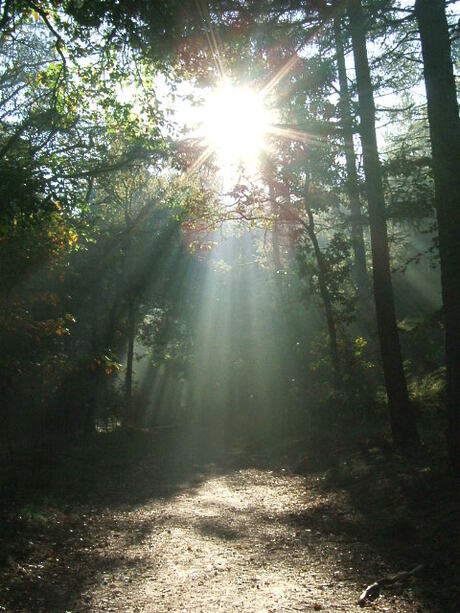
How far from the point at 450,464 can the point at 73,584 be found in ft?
18.7

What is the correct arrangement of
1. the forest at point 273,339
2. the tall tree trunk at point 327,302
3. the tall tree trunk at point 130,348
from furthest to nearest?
the tall tree trunk at point 130,348
the tall tree trunk at point 327,302
the forest at point 273,339

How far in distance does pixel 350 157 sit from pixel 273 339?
35.9 ft

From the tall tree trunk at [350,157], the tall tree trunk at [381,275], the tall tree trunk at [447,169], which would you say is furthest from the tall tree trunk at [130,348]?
the tall tree trunk at [447,169]

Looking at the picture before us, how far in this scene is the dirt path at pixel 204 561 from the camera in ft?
18.9

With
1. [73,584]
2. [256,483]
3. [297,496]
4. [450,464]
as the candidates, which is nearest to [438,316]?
[450,464]

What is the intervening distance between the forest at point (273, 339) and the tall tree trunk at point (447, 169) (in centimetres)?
3

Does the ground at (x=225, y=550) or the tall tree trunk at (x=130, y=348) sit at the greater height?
the tall tree trunk at (x=130, y=348)

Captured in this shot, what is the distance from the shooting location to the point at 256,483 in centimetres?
1312

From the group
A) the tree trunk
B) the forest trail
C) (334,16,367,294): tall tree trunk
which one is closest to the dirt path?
the forest trail

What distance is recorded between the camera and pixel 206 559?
729 centimetres

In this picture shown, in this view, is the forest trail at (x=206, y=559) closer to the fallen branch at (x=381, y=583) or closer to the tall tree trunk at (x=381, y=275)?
the fallen branch at (x=381, y=583)

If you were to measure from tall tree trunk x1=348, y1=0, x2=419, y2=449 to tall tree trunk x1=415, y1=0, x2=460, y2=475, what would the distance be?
124 inches

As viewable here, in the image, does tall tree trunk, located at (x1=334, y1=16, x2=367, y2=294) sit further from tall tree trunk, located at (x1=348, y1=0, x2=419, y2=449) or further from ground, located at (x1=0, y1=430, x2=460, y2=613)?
ground, located at (x1=0, y1=430, x2=460, y2=613)

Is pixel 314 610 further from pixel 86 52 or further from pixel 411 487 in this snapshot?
pixel 86 52
